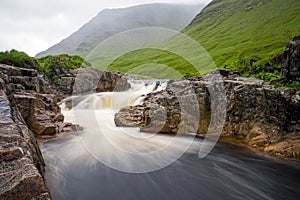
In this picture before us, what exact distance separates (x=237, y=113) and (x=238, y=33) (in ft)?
347

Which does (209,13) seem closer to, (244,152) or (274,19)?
(274,19)

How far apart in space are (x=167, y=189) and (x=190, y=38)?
13831 centimetres

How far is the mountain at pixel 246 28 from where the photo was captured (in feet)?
251

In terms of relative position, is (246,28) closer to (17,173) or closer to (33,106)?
(33,106)

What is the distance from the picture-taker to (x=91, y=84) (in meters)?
36.4

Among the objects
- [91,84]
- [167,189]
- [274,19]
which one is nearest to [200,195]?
[167,189]

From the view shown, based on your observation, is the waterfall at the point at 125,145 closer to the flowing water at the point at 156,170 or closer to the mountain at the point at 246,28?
the flowing water at the point at 156,170

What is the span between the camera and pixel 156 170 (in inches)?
432

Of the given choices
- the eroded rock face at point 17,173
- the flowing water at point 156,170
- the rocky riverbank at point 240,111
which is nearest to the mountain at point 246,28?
the rocky riverbank at point 240,111

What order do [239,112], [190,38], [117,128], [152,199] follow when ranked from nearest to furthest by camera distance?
[152,199] < [239,112] < [117,128] < [190,38]

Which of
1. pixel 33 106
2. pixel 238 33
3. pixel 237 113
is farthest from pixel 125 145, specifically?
pixel 238 33

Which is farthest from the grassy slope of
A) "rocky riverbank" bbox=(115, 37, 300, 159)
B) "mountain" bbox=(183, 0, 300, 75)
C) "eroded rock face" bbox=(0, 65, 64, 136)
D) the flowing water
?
the flowing water

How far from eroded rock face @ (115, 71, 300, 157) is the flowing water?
1.02 m

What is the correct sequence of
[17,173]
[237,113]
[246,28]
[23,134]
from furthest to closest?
[246,28] → [237,113] → [23,134] → [17,173]
